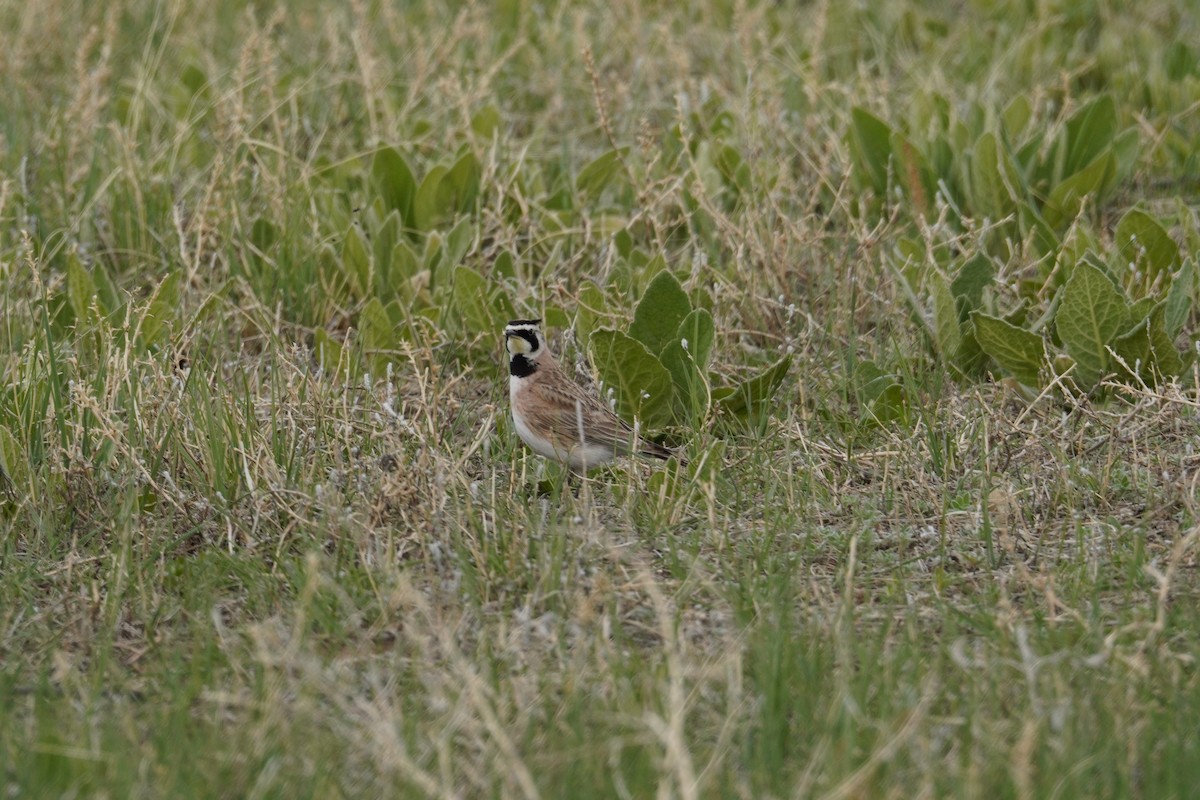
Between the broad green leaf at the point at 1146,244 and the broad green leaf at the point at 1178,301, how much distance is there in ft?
1.67

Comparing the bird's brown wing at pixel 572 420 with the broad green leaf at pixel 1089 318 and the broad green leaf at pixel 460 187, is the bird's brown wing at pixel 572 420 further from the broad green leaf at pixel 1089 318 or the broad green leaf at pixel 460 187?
the broad green leaf at pixel 460 187

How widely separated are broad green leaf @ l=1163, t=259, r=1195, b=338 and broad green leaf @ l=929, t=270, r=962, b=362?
65cm

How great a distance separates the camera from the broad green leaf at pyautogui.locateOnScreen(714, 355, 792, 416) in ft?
16.6

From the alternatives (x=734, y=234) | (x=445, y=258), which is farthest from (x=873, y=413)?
(x=445, y=258)

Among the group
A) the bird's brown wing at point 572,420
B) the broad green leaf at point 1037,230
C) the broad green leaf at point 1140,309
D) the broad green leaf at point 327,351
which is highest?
the broad green leaf at point 1140,309

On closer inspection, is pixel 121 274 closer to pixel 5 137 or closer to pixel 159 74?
pixel 5 137

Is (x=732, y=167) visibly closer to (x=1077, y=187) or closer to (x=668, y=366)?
(x=1077, y=187)

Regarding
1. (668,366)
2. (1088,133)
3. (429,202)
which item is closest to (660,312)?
(668,366)

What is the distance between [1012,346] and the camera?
5.23 metres

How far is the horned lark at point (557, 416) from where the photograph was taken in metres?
4.80

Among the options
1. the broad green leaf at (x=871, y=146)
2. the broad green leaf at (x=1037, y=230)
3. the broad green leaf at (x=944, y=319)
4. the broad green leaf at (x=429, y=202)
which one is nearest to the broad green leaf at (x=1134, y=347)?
the broad green leaf at (x=944, y=319)

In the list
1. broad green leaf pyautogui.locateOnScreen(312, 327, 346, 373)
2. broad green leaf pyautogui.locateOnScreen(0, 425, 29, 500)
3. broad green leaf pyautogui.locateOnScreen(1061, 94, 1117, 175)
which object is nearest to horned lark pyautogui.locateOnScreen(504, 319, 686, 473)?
broad green leaf pyautogui.locateOnScreen(312, 327, 346, 373)

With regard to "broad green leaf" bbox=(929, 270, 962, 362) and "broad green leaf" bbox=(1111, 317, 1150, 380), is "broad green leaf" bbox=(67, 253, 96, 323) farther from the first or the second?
"broad green leaf" bbox=(1111, 317, 1150, 380)

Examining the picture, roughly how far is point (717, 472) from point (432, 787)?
2.02 m
